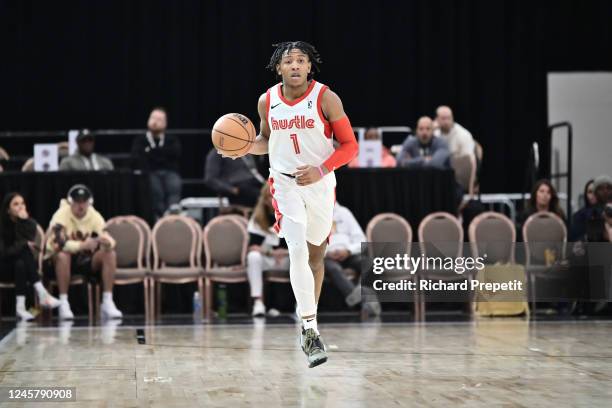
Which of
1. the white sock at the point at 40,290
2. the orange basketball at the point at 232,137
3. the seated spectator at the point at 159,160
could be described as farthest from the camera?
the seated spectator at the point at 159,160

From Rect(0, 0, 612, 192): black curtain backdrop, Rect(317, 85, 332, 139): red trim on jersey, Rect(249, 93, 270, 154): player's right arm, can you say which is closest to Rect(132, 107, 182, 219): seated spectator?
Rect(0, 0, 612, 192): black curtain backdrop

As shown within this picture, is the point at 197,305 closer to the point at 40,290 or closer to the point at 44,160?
the point at 40,290

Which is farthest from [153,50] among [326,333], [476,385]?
[476,385]

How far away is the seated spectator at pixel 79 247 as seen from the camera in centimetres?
1099

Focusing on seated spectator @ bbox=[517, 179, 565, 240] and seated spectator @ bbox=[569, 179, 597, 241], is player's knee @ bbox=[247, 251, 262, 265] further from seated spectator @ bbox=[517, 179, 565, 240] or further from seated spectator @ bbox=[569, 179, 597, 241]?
seated spectator @ bbox=[569, 179, 597, 241]

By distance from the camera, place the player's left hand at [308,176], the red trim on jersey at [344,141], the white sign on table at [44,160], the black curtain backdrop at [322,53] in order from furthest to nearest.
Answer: the black curtain backdrop at [322,53] → the white sign on table at [44,160] → the red trim on jersey at [344,141] → the player's left hand at [308,176]

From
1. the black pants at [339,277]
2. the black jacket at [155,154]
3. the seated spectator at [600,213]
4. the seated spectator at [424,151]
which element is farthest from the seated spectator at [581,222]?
the black jacket at [155,154]

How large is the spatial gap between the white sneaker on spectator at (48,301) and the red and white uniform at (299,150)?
5.03 meters

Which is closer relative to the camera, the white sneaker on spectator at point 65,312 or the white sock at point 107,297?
the white sneaker on spectator at point 65,312

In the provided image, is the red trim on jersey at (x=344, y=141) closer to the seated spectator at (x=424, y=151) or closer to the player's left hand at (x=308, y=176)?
the player's left hand at (x=308, y=176)

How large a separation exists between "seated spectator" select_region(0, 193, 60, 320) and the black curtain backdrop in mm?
5609

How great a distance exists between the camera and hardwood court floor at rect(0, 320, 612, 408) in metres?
5.20

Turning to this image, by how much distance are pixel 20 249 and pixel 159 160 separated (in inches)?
93.7

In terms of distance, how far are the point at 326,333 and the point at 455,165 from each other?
4.24 m
